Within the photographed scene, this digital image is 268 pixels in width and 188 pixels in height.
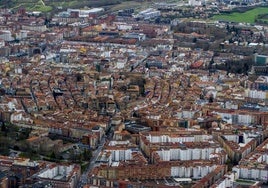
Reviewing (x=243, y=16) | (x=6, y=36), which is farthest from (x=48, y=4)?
(x=243, y=16)

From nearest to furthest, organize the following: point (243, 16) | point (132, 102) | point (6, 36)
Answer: point (132, 102) → point (6, 36) → point (243, 16)

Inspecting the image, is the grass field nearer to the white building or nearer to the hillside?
the hillside

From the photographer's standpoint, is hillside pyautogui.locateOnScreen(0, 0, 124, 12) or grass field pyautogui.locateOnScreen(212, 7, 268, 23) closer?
grass field pyautogui.locateOnScreen(212, 7, 268, 23)

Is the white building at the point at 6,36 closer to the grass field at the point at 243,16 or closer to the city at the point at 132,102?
the city at the point at 132,102

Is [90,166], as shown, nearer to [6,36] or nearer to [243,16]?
[6,36]

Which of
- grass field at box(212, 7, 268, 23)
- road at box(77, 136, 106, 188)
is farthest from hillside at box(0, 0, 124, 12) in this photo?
road at box(77, 136, 106, 188)

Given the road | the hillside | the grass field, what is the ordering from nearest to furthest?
the road, the grass field, the hillside

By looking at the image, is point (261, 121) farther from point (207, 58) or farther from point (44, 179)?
point (207, 58)

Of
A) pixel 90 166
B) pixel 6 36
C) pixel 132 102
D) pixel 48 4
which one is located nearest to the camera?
pixel 90 166

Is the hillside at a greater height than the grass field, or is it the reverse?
the hillside
